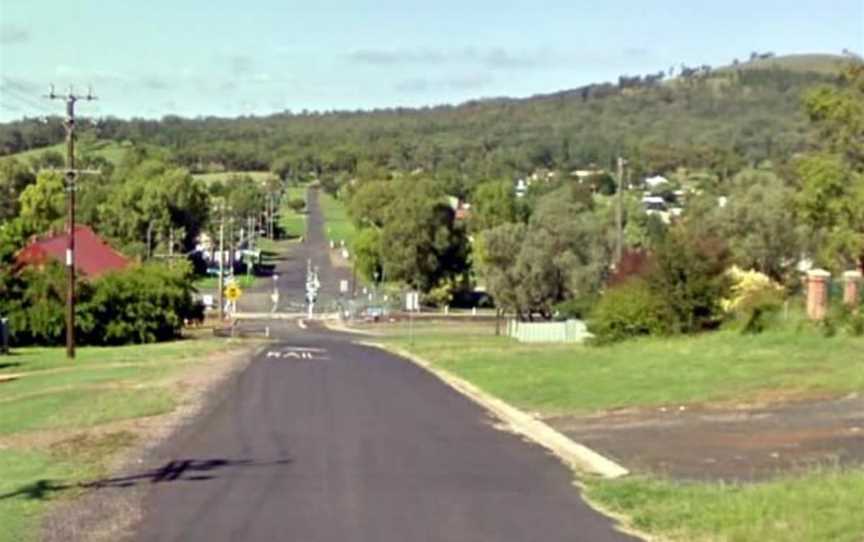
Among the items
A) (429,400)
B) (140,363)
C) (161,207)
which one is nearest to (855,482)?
(429,400)

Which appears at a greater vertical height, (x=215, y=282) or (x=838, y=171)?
(x=838, y=171)

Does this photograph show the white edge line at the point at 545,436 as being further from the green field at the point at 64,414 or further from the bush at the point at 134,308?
the bush at the point at 134,308

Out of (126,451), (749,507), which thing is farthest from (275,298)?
(749,507)

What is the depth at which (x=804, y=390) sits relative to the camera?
31.7 metres

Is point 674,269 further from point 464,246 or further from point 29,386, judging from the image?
point 464,246

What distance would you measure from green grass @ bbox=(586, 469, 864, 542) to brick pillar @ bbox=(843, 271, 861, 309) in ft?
101

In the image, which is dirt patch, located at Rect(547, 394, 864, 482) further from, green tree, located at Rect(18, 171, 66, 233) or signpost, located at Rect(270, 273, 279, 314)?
→ green tree, located at Rect(18, 171, 66, 233)

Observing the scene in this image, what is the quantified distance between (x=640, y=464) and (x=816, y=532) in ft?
24.1

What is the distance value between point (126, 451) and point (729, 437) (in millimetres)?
8840

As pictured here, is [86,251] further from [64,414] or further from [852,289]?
[64,414]

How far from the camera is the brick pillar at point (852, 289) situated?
161 ft

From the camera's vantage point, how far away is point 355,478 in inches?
785

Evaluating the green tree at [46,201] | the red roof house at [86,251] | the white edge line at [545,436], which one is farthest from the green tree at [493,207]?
the white edge line at [545,436]

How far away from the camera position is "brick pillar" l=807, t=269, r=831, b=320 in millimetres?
49188
